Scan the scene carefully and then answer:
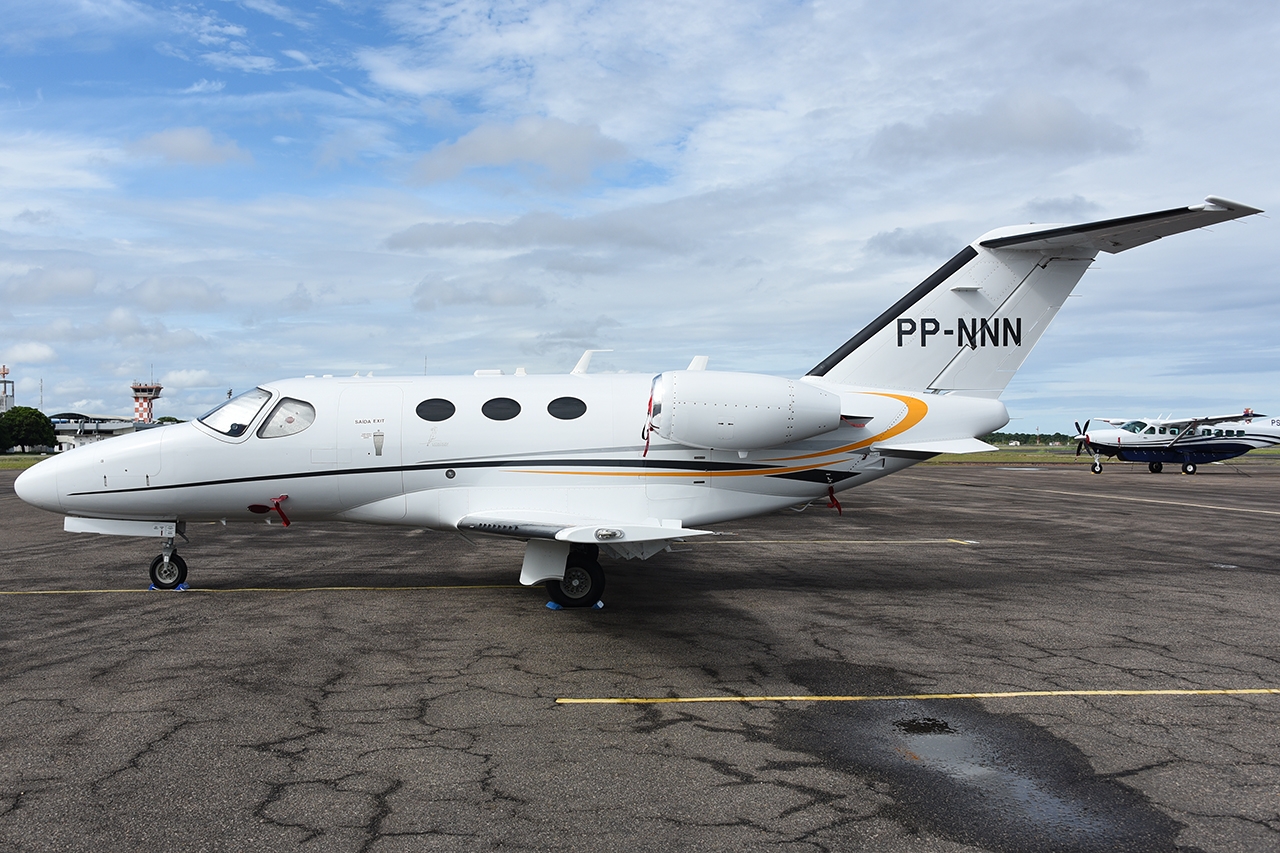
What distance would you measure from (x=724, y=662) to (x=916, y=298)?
20.8 ft

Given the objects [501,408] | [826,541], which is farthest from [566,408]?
[826,541]

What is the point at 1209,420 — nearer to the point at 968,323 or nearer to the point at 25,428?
the point at 968,323

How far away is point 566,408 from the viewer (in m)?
10.5

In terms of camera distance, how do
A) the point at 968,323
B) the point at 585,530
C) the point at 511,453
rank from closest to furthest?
1. the point at 585,530
2. the point at 511,453
3. the point at 968,323

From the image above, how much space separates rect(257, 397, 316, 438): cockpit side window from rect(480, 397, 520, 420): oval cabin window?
88.6 inches

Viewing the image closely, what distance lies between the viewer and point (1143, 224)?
1014 cm

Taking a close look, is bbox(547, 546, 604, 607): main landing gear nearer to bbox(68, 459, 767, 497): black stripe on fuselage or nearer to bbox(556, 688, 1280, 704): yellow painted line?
bbox(68, 459, 767, 497): black stripe on fuselage

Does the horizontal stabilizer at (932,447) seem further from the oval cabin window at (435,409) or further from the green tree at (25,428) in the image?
the green tree at (25,428)

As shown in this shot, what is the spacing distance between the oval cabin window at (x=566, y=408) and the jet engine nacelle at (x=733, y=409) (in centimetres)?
99

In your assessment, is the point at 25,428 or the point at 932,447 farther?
the point at 25,428

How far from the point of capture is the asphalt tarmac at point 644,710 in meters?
4.46

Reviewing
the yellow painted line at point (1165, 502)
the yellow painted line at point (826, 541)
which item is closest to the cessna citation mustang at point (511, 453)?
the yellow painted line at point (826, 541)

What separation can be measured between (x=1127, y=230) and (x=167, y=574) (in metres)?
13.4

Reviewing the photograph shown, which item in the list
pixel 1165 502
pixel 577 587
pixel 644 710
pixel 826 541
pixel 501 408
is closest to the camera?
pixel 644 710
